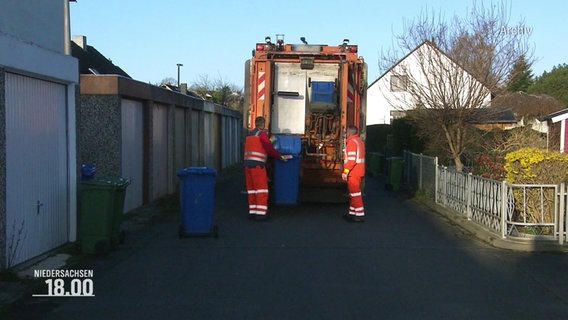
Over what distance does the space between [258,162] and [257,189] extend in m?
0.50

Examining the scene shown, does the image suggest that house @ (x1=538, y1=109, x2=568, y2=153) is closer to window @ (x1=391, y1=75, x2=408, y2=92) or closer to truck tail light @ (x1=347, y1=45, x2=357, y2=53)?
window @ (x1=391, y1=75, x2=408, y2=92)

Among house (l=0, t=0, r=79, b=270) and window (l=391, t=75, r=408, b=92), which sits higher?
window (l=391, t=75, r=408, b=92)

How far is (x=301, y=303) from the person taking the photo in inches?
253

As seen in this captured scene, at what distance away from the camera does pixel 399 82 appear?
1711cm

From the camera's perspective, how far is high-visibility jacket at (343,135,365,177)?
12.0 m

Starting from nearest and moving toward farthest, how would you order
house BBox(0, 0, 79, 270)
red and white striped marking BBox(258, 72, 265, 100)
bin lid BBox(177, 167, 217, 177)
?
house BBox(0, 0, 79, 270) → bin lid BBox(177, 167, 217, 177) → red and white striped marking BBox(258, 72, 265, 100)

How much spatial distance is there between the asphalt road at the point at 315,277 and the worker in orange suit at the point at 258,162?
514mm

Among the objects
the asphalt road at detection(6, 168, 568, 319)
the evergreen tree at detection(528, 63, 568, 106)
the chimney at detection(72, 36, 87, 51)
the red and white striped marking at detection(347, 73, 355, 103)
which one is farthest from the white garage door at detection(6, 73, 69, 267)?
the evergreen tree at detection(528, 63, 568, 106)

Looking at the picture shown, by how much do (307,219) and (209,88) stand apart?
45.4 m

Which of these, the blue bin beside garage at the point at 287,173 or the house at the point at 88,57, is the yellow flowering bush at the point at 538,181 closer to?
the blue bin beside garage at the point at 287,173

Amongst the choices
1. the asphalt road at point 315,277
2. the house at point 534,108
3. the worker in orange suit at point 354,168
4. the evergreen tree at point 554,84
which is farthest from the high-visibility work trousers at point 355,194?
the evergreen tree at point 554,84

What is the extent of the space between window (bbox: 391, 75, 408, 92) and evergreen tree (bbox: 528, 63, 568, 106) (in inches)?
1713

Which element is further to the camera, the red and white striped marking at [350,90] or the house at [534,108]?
the house at [534,108]

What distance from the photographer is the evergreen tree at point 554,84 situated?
58719 mm
